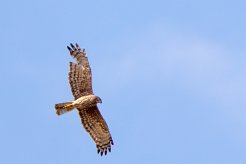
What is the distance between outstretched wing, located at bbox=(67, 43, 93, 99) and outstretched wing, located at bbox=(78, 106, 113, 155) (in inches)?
33.6

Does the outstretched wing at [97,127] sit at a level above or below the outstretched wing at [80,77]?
below

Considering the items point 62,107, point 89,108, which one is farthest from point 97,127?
point 62,107

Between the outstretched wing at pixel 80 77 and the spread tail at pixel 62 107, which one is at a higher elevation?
the outstretched wing at pixel 80 77

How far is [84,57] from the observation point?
129 ft

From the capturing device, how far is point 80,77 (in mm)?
38312

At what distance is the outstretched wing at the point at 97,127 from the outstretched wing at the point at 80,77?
855 mm

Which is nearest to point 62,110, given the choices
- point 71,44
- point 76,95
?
point 76,95

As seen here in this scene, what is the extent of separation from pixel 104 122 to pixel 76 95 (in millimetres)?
1788

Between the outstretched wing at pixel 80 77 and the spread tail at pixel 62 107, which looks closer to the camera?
the spread tail at pixel 62 107

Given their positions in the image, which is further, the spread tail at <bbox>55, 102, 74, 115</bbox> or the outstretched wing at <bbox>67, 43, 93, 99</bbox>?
the outstretched wing at <bbox>67, 43, 93, 99</bbox>

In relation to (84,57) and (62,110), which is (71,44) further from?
(62,110)

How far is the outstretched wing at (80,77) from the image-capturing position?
3806cm

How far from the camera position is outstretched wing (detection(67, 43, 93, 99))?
38062mm

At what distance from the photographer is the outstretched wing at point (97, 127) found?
38000mm
